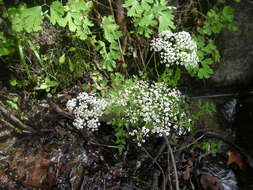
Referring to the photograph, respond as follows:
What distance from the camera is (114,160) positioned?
2646mm

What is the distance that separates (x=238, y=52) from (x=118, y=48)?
4.80 ft

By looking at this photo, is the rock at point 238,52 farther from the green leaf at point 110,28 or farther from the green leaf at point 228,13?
the green leaf at point 110,28

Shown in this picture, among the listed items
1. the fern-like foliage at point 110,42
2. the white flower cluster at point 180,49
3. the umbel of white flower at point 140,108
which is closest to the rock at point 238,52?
the white flower cluster at point 180,49

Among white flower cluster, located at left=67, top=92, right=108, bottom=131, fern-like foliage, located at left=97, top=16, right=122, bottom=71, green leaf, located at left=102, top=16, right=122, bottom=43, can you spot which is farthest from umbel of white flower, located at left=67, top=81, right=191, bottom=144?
green leaf, located at left=102, top=16, right=122, bottom=43

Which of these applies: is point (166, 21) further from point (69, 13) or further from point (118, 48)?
point (69, 13)

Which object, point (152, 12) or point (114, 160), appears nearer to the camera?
point (152, 12)

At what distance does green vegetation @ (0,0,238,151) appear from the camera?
2135mm

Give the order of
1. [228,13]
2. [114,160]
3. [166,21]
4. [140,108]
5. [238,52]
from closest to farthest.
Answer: [166,21], [140,108], [228,13], [114,160], [238,52]

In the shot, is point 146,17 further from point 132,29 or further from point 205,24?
point 205,24

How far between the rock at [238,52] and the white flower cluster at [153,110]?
0.93 metres

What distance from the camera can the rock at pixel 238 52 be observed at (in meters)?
2.54

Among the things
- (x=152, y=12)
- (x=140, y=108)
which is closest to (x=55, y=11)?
(x=152, y=12)

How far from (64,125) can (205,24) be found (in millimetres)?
2049

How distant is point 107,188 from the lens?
2.47 metres
